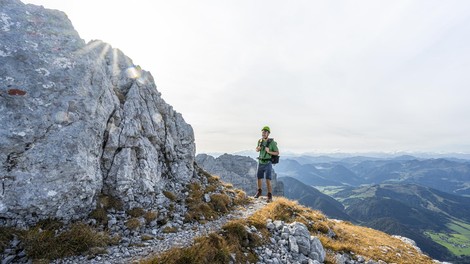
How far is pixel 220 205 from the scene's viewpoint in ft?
54.3

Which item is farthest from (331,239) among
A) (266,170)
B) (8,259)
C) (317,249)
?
(8,259)

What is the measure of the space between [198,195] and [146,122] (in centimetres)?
689

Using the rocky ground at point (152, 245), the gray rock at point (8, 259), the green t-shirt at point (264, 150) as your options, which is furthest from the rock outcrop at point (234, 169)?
the gray rock at point (8, 259)

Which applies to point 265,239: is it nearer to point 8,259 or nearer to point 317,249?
point 317,249

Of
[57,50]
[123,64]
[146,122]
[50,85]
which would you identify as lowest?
[146,122]

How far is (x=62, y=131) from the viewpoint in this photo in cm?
1180

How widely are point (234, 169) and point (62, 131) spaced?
15489 centimetres

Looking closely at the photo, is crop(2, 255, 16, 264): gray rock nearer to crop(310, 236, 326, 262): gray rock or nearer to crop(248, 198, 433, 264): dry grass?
crop(248, 198, 433, 264): dry grass

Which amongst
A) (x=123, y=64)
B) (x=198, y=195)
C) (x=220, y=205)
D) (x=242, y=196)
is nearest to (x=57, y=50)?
(x=123, y=64)

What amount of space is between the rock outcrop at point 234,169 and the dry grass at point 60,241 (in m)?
133

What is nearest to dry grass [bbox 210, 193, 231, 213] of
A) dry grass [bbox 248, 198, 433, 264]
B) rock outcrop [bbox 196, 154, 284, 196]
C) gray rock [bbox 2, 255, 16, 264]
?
dry grass [bbox 248, 198, 433, 264]

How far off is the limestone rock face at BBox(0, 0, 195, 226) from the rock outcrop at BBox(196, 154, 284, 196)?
128 metres

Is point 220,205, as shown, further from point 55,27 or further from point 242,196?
point 55,27

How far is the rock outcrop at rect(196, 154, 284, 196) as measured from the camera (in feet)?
489
